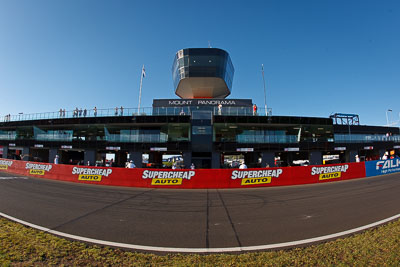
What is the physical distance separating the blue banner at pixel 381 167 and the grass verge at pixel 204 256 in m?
18.2

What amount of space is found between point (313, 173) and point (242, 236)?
1268 centimetres

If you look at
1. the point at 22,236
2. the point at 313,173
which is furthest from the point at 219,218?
the point at 313,173

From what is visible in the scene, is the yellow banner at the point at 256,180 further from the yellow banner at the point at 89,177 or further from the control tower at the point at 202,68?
the control tower at the point at 202,68

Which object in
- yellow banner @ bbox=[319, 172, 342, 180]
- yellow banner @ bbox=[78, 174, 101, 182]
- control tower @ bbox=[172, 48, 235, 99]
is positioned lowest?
yellow banner @ bbox=[319, 172, 342, 180]

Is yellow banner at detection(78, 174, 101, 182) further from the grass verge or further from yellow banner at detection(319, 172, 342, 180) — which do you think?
yellow banner at detection(319, 172, 342, 180)

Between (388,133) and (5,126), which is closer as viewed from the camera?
(5,126)

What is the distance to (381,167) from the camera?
18750mm

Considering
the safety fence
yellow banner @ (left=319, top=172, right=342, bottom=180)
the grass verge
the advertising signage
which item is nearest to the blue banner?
the safety fence

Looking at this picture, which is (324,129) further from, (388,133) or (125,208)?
(125,208)

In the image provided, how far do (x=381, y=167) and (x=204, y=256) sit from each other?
23.9 metres

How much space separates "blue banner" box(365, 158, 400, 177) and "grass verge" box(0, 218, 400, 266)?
1818cm

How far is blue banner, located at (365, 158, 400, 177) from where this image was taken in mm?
17812

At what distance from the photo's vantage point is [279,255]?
3.54 m

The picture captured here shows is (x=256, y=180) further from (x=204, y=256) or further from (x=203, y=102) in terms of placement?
(x=203, y=102)
